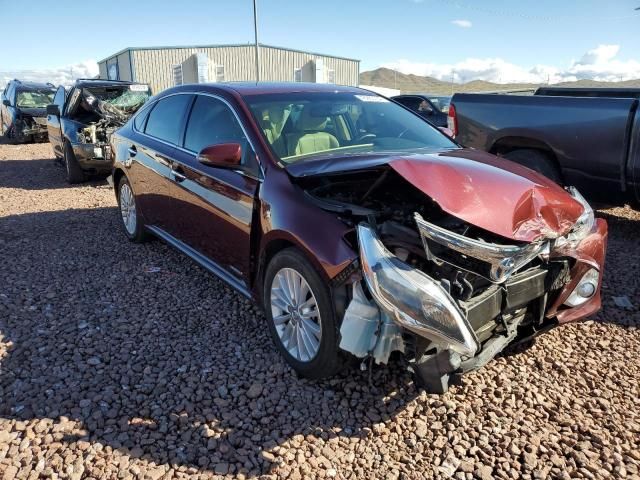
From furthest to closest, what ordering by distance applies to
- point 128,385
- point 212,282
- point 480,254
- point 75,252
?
1. point 75,252
2. point 212,282
3. point 128,385
4. point 480,254

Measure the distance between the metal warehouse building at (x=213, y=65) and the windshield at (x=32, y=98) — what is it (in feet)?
48.3

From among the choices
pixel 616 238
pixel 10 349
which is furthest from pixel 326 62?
pixel 10 349

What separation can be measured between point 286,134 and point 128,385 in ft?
6.36

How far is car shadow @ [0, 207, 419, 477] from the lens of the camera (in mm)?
2645

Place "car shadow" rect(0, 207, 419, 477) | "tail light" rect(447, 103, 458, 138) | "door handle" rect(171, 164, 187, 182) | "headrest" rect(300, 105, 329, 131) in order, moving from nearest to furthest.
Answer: "car shadow" rect(0, 207, 419, 477), "headrest" rect(300, 105, 329, 131), "door handle" rect(171, 164, 187, 182), "tail light" rect(447, 103, 458, 138)

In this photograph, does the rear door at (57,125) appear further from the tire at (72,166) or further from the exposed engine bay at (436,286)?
the exposed engine bay at (436,286)

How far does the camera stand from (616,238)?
583 cm

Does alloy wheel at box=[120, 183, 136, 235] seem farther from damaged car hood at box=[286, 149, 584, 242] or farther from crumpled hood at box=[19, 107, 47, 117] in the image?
crumpled hood at box=[19, 107, 47, 117]

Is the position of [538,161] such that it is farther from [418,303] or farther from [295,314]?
[418,303]

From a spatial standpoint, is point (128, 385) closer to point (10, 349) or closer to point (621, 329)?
point (10, 349)

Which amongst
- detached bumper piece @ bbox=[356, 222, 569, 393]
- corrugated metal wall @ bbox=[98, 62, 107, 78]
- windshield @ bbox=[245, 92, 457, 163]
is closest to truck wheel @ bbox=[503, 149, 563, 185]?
windshield @ bbox=[245, 92, 457, 163]

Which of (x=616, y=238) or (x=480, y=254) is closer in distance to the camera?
(x=480, y=254)

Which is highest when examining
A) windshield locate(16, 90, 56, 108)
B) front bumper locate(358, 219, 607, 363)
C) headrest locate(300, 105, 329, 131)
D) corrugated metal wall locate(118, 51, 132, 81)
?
A: corrugated metal wall locate(118, 51, 132, 81)

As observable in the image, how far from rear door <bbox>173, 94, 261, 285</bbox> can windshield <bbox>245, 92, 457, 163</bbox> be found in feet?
0.78
